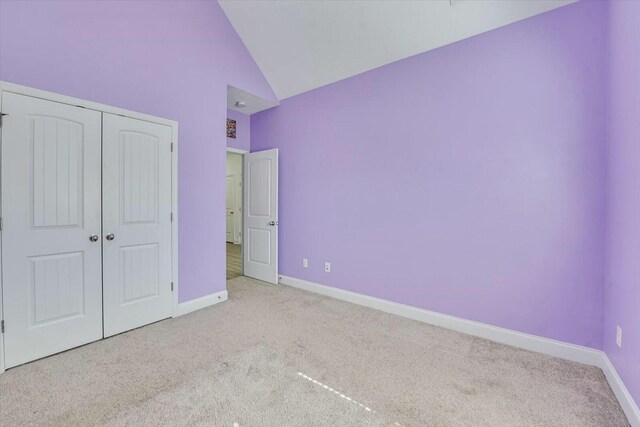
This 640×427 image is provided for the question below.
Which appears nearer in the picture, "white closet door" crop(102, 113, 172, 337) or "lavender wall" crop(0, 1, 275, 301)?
"lavender wall" crop(0, 1, 275, 301)

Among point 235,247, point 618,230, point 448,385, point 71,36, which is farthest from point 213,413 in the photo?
point 235,247

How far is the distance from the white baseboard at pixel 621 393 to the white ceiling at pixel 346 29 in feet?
9.00

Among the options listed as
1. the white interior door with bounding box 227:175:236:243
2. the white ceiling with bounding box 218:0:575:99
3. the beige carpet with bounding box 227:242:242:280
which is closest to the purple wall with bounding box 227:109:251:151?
the white ceiling with bounding box 218:0:575:99

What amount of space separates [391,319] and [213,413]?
1.98m

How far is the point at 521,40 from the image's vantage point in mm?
2451

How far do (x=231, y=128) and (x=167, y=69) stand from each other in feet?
5.13

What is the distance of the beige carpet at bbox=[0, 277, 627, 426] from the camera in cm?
165

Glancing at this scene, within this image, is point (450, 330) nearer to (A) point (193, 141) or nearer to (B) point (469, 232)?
(B) point (469, 232)

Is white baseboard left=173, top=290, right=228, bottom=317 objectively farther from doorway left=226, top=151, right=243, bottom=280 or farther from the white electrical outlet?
doorway left=226, top=151, right=243, bottom=280

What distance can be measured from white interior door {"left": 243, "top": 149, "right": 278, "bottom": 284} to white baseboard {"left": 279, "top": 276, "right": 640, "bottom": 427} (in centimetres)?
128

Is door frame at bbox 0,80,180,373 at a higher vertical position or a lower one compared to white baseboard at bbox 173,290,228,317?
higher

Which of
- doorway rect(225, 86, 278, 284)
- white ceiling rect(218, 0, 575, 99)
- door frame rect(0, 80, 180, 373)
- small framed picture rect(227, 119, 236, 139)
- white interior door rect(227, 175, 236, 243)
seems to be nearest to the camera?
door frame rect(0, 80, 180, 373)

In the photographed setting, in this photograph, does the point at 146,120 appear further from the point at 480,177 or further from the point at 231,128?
the point at 480,177

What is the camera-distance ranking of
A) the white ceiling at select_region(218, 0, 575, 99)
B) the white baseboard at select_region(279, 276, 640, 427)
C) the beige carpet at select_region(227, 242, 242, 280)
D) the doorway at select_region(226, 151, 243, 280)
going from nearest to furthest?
1. the white baseboard at select_region(279, 276, 640, 427)
2. the white ceiling at select_region(218, 0, 575, 99)
3. the beige carpet at select_region(227, 242, 242, 280)
4. the doorway at select_region(226, 151, 243, 280)
